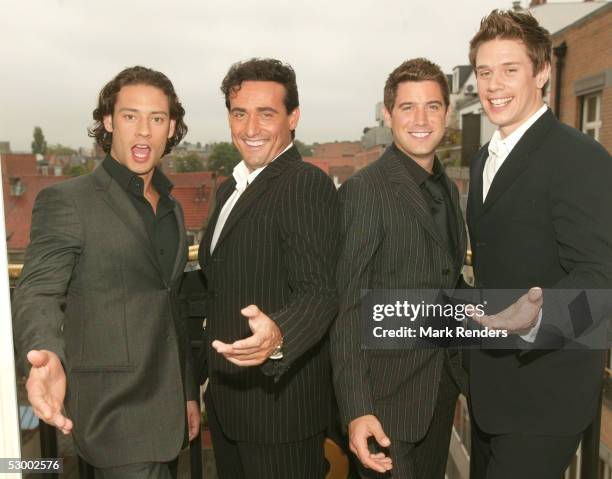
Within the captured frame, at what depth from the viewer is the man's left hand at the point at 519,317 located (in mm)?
1173

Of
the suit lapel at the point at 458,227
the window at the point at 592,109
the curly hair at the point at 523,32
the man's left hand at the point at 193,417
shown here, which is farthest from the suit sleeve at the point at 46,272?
the window at the point at 592,109

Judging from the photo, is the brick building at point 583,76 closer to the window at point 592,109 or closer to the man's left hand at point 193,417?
the window at point 592,109

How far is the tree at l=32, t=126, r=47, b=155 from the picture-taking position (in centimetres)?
152

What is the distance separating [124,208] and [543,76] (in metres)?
1.21

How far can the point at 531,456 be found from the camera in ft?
4.46

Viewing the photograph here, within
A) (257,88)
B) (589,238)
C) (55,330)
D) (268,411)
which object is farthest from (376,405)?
(257,88)

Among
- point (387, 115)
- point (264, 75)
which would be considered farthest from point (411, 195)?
point (264, 75)

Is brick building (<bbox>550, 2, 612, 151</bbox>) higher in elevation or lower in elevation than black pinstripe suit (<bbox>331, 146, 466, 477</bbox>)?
higher

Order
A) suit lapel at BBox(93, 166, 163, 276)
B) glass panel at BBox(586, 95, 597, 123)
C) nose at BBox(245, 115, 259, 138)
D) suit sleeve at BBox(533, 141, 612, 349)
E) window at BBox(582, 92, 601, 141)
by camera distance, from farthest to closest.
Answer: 1. glass panel at BBox(586, 95, 597, 123)
2. window at BBox(582, 92, 601, 141)
3. nose at BBox(245, 115, 259, 138)
4. suit lapel at BBox(93, 166, 163, 276)
5. suit sleeve at BBox(533, 141, 612, 349)

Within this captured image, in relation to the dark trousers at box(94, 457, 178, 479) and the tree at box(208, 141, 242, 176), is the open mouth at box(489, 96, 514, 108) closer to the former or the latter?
the tree at box(208, 141, 242, 176)

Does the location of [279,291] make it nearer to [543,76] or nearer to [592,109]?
[543,76]

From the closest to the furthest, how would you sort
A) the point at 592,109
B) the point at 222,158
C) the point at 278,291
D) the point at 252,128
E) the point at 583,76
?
the point at 278,291 < the point at 252,128 < the point at 222,158 < the point at 583,76 < the point at 592,109

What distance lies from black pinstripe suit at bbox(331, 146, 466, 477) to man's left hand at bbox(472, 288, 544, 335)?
0.29m

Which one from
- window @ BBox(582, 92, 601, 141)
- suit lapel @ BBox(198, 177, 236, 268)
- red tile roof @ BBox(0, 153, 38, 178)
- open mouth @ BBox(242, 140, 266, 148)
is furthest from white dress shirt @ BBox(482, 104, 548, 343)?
window @ BBox(582, 92, 601, 141)
